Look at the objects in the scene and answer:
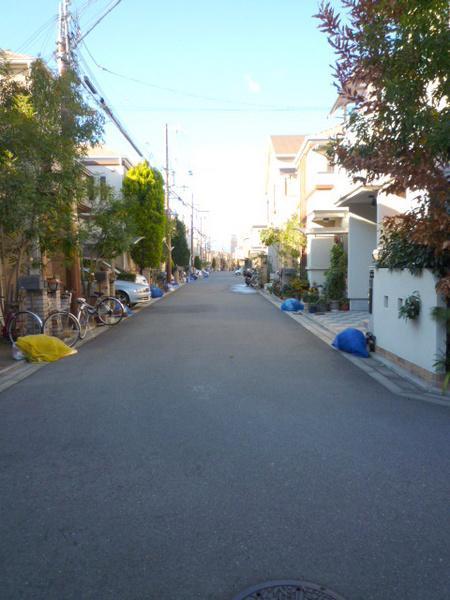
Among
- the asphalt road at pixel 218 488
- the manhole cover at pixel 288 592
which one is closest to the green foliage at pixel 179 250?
the asphalt road at pixel 218 488

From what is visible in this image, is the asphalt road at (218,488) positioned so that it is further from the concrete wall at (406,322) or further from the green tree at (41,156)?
the green tree at (41,156)

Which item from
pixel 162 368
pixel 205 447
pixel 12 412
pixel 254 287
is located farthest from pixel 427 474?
pixel 254 287

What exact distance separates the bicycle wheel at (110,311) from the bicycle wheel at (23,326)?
407 centimetres

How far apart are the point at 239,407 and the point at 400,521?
3.02 m

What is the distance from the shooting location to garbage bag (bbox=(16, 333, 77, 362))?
9.72m

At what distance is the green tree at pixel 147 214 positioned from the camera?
2869 centimetres

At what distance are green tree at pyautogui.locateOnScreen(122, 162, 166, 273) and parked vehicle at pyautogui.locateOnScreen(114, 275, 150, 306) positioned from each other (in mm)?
6965

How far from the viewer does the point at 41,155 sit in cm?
1030

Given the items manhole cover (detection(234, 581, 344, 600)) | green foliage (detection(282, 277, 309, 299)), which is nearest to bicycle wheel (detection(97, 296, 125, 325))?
green foliage (detection(282, 277, 309, 299))

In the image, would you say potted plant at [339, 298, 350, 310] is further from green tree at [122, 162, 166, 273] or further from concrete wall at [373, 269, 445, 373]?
green tree at [122, 162, 166, 273]

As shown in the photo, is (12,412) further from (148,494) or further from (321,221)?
(321,221)

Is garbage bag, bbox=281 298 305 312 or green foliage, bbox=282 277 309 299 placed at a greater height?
green foliage, bbox=282 277 309 299

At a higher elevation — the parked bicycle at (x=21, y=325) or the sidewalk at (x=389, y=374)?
the parked bicycle at (x=21, y=325)

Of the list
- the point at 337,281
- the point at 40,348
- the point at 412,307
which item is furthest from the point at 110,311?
the point at 412,307
